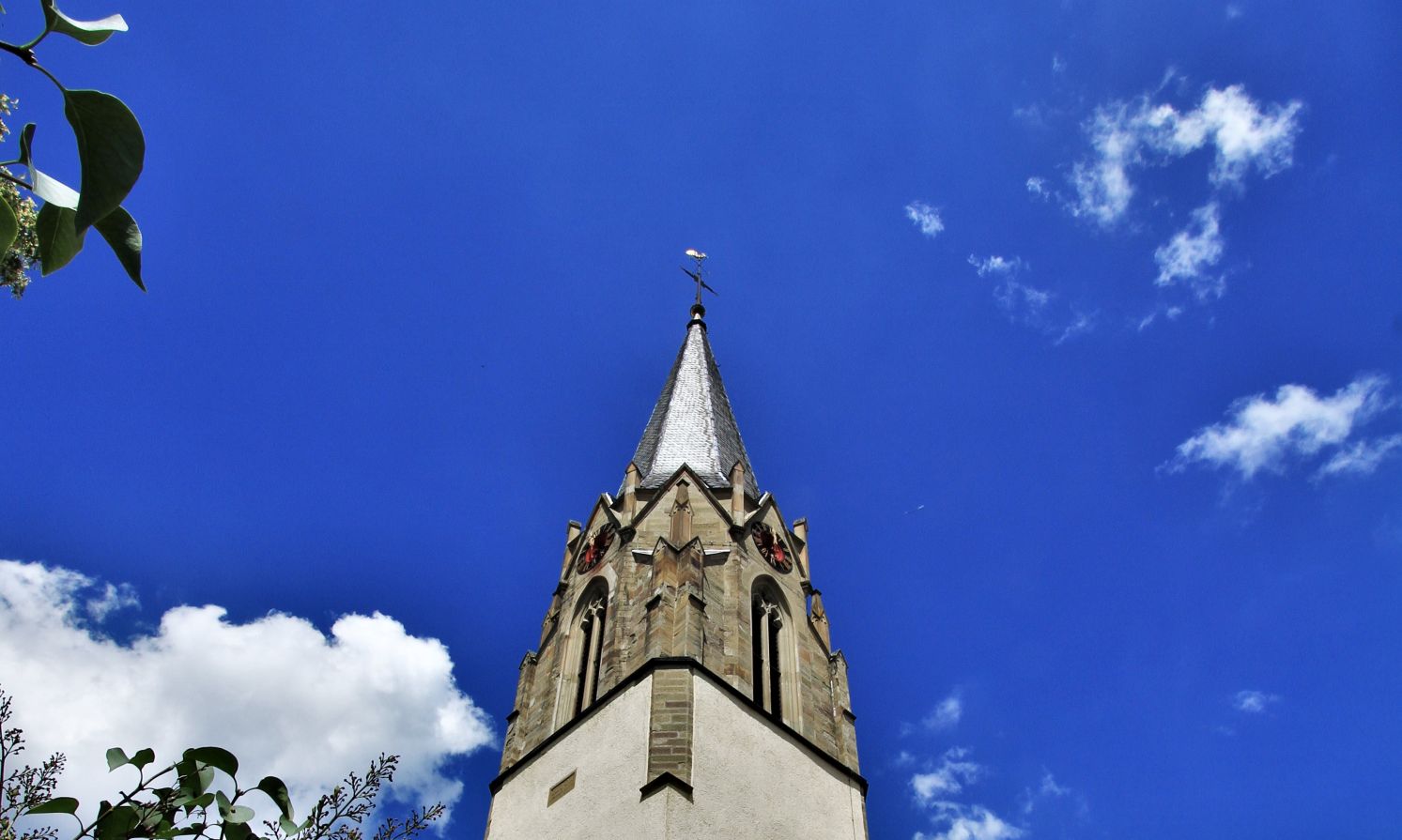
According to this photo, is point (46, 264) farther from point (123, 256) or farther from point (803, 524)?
point (803, 524)

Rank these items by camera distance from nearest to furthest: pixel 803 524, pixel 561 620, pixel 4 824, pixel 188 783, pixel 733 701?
pixel 188 783
pixel 4 824
pixel 733 701
pixel 561 620
pixel 803 524

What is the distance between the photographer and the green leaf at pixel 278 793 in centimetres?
322

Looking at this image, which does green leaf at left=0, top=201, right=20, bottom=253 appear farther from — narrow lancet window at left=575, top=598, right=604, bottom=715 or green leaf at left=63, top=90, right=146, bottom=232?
narrow lancet window at left=575, top=598, right=604, bottom=715

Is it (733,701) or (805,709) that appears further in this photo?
(805,709)

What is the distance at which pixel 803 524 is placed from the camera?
1062 inches

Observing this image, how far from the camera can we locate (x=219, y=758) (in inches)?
118

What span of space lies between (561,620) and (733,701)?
20.4 ft

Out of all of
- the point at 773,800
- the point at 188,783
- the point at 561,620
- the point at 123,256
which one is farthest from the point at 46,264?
the point at 561,620

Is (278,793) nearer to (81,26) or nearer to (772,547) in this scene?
(81,26)

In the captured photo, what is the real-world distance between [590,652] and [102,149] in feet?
65.6

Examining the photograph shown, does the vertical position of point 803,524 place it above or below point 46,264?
above

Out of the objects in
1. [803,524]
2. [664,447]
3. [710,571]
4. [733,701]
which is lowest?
[733,701]

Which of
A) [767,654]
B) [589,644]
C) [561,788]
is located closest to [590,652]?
[589,644]

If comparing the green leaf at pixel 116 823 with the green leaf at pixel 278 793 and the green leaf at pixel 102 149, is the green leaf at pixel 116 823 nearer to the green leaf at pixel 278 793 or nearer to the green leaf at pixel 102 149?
the green leaf at pixel 278 793
